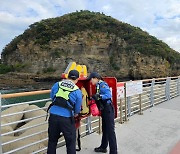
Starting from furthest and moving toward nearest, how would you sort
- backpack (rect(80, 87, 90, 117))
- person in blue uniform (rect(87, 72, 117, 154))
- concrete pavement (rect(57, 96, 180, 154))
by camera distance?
concrete pavement (rect(57, 96, 180, 154)) < backpack (rect(80, 87, 90, 117)) < person in blue uniform (rect(87, 72, 117, 154))

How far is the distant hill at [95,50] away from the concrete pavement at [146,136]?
4830 centimetres

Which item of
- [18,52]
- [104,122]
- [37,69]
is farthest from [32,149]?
[18,52]

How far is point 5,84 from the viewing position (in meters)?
57.5

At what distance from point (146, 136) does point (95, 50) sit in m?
55.8

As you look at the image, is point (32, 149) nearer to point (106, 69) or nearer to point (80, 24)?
point (106, 69)

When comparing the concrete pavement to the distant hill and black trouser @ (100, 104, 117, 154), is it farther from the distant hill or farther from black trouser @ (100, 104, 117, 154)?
the distant hill

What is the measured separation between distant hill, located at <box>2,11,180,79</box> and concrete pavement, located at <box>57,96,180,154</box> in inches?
1901

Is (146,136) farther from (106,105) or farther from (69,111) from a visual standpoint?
(69,111)

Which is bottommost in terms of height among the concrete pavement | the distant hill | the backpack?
the concrete pavement

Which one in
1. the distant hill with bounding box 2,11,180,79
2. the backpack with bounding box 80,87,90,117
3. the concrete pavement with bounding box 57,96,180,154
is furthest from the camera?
the distant hill with bounding box 2,11,180,79

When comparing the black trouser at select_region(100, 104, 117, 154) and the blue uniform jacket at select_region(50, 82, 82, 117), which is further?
the black trouser at select_region(100, 104, 117, 154)

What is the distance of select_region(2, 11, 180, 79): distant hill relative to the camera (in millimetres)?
57812

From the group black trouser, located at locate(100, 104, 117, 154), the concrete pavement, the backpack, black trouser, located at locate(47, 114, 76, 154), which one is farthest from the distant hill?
black trouser, located at locate(47, 114, 76, 154)

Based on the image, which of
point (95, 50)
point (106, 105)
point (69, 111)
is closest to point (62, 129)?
point (69, 111)
